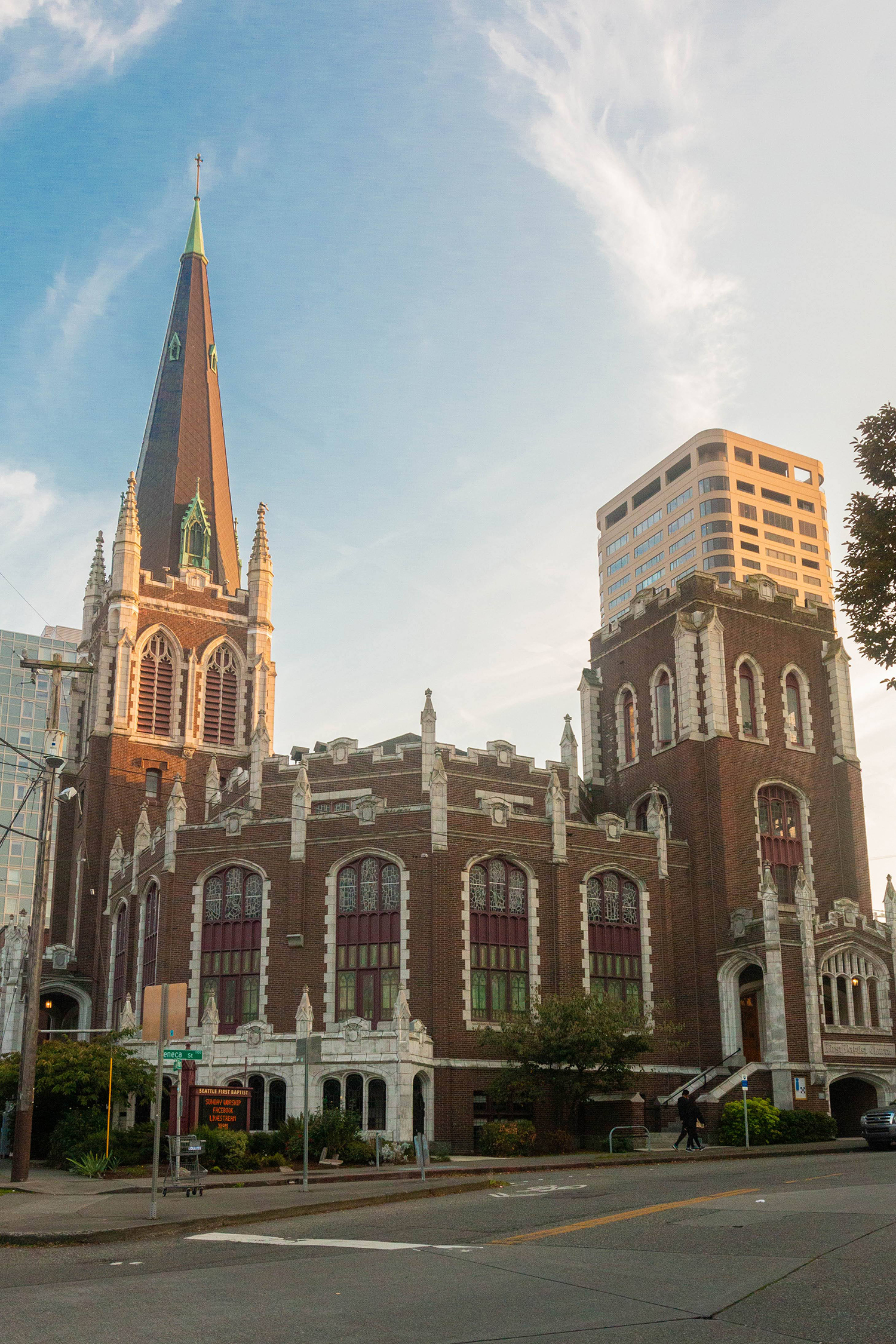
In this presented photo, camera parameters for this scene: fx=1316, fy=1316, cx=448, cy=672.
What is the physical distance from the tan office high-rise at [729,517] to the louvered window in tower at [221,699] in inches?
2768

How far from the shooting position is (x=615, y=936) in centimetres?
4428

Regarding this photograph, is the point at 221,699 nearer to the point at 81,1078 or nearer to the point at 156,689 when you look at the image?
the point at 156,689

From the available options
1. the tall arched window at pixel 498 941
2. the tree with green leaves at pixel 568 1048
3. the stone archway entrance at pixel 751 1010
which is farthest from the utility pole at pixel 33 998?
the stone archway entrance at pixel 751 1010

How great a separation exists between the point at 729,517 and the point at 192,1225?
118 m

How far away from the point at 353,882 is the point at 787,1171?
785 inches

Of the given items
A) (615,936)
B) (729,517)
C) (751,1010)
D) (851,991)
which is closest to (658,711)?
(615,936)

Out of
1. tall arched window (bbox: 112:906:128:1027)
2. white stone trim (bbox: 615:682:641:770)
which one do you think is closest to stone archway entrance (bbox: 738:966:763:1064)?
white stone trim (bbox: 615:682:641:770)

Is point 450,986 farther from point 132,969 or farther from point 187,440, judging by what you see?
point 187,440

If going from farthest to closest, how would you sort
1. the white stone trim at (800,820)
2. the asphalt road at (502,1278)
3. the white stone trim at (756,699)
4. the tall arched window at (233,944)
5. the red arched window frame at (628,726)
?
the red arched window frame at (628,726) → the white stone trim at (756,699) → the white stone trim at (800,820) → the tall arched window at (233,944) → the asphalt road at (502,1278)

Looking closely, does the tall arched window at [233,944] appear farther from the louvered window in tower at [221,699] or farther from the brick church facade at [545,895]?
the louvered window in tower at [221,699]

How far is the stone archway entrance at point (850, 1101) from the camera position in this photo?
144ft

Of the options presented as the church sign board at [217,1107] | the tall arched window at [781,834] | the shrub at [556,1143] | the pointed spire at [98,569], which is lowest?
the shrub at [556,1143]

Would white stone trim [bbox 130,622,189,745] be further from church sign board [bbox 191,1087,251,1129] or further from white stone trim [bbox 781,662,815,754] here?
church sign board [bbox 191,1087,251,1129]

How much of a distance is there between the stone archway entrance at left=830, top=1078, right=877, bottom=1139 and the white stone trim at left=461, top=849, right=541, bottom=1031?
11065 millimetres
